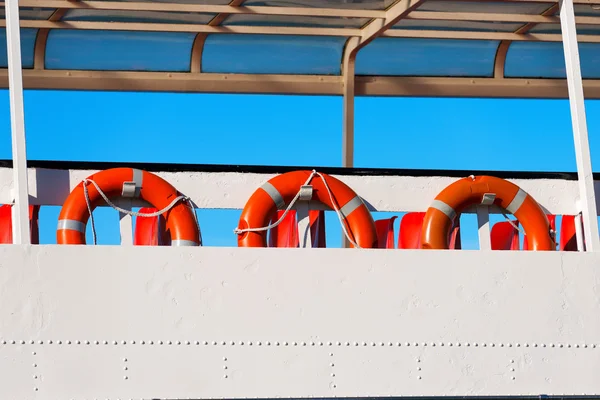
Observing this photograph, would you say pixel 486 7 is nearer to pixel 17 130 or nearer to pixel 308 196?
pixel 308 196

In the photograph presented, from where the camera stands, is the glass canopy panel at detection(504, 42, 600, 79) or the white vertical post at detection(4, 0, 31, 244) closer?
the white vertical post at detection(4, 0, 31, 244)

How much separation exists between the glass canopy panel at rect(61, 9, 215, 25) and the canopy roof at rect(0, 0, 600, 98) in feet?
0.03

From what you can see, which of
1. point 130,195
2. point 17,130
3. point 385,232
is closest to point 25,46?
point 130,195

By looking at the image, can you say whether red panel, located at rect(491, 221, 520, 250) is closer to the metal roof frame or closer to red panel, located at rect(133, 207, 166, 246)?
the metal roof frame

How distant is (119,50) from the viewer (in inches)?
324

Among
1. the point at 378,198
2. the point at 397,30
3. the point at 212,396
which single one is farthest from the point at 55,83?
the point at 212,396

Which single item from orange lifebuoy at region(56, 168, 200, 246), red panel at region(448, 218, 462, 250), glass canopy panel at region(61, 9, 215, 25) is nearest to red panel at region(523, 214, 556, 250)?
red panel at region(448, 218, 462, 250)

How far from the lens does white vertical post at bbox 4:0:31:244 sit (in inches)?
183

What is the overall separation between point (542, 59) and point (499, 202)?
140 inches

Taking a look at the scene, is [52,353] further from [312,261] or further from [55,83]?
[55,83]

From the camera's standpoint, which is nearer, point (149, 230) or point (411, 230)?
point (149, 230)

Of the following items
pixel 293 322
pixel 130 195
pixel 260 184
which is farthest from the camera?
pixel 260 184

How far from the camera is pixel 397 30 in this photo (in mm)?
8109

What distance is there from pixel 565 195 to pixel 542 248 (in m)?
0.40
